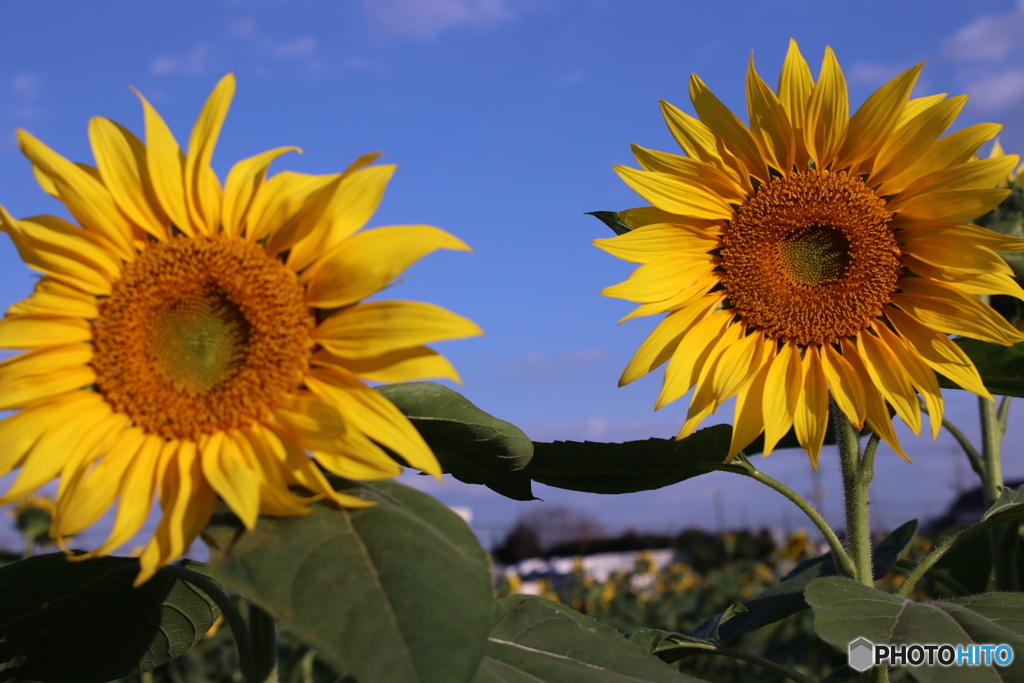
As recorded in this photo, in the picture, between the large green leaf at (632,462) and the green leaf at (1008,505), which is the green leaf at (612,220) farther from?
the green leaf at (1008,505)

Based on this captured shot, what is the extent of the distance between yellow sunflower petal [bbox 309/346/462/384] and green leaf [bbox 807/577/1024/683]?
0.77 meters

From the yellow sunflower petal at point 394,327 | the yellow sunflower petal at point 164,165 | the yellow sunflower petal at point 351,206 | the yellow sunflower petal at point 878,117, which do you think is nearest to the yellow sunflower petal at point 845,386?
the yellow sunflower petal at point 878,117

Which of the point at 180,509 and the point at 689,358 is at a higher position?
the point at 689,358

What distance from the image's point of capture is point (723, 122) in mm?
2057

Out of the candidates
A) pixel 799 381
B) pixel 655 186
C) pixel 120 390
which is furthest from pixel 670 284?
pixel 120 390

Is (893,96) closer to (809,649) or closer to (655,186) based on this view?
(655,186)

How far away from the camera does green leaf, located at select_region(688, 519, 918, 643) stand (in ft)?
6.85

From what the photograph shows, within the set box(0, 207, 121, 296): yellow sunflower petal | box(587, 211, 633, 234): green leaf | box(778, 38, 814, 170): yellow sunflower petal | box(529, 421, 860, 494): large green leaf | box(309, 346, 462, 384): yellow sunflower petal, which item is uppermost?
box(778, 38, 814, 170): yellow sunflower petal

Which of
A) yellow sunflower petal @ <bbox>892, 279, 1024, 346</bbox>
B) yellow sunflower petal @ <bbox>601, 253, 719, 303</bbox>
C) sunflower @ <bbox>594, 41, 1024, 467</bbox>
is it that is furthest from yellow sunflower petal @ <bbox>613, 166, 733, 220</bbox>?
yellow sunflower petal @ <bbox>892, 279, 1024, 346</bbox>

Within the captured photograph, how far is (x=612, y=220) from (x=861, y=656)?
1.10 m

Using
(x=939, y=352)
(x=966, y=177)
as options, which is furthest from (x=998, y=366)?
(x=966, y=177)

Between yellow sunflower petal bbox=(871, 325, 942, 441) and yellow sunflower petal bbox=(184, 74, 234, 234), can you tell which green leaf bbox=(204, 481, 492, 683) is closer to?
yellow sunflower petal bbox=(184, 74, 234, 234)

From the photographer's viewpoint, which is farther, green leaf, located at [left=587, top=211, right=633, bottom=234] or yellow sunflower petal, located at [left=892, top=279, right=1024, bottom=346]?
→ green leaf, located at [left=587, top=211, right=633, bottom=234]

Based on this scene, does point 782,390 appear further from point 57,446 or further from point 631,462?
point 57,446
